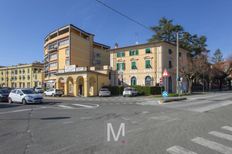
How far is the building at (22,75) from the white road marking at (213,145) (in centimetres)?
7522

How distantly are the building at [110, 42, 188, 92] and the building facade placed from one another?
31.8ft

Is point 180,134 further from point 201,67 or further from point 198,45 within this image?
point 198,45

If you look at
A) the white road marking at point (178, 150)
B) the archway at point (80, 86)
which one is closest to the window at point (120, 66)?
the archway at point (80, 86)

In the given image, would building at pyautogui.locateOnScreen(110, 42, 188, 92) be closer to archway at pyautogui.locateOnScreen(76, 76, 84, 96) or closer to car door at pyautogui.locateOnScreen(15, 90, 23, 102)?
archway at pyautogui.locateOnScreen(76, 76, 84, 96)

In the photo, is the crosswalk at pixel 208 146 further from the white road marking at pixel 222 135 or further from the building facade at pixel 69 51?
the building facade at pixel 69 51

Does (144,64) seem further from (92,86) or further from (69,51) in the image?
(69,51)

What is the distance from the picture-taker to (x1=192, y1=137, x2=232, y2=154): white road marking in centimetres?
554

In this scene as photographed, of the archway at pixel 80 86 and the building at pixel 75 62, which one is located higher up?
the building at pixel 75 62

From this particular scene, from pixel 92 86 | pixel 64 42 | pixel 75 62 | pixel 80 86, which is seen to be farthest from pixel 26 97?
pixel 64 42

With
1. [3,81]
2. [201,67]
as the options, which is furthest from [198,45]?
[3,81]

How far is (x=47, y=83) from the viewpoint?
57594 mm

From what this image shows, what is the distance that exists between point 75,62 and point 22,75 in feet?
145

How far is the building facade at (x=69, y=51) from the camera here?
171 ft

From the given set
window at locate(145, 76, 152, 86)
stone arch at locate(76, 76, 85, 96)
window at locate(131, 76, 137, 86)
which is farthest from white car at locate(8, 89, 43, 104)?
window at locate(131, 76, 137, 86)
